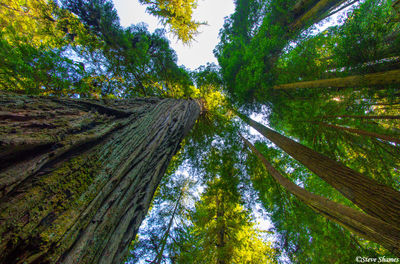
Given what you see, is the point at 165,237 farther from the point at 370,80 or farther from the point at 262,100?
the point at 370,80

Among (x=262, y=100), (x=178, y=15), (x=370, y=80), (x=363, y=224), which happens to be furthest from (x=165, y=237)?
(x=178, y=15)

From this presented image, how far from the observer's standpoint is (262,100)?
181 inches

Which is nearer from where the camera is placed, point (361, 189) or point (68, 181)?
point (68, 181)

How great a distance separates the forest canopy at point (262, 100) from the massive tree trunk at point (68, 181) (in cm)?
8

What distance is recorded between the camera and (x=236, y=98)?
16.5 ft

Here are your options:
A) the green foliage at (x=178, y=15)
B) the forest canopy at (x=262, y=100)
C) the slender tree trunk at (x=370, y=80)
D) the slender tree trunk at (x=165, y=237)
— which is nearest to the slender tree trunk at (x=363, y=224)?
the forest canopy at (x=262, y=100)

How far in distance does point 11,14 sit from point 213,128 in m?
7.74

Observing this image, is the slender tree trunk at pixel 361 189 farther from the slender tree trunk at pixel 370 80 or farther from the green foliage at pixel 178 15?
the green foliage at pixel 178 15

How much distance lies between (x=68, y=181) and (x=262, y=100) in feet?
15.8

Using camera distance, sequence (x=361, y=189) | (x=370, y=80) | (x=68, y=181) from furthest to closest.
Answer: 1. (x=370, y=80)
2. (x=361, y=189)
3. (x=68, y=181)

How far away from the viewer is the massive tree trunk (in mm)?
565

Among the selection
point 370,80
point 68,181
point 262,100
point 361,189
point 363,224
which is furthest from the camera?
point 262,100

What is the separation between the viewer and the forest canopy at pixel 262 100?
2.45 meters

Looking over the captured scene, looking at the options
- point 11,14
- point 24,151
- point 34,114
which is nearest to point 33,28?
point 11,14
